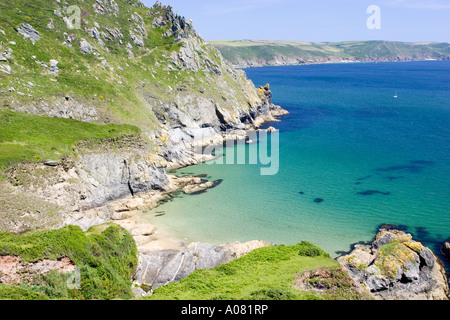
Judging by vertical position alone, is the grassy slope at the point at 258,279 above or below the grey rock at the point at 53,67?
below

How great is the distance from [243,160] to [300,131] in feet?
97.9

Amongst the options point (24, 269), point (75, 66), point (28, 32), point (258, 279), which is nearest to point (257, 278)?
point (258, 279)

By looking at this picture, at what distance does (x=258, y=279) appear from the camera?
26.8 metres

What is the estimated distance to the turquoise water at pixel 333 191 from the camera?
43.6 m

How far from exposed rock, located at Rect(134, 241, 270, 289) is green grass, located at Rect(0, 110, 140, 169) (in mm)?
21000

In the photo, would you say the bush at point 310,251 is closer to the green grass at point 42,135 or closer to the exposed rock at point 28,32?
the green grass at point 42,135

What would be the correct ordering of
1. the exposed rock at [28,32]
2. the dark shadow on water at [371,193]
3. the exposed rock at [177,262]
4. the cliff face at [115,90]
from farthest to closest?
the exposed rock at [28,32] → the dark shadow on water at [371,193] → the cliff face at [115,90] → the exposed rock at [177,262]

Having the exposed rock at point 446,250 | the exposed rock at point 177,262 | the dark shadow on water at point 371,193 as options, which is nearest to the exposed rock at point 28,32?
the exposed rock at point 177,262

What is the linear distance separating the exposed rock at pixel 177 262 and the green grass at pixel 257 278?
356 centimetres

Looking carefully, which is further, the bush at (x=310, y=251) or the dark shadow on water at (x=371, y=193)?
the dark shadow on water at (x=371, y=193)

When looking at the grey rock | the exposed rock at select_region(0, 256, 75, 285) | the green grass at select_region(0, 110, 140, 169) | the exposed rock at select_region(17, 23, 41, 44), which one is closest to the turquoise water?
the green grass at select_region(0, 110, 140, 169)

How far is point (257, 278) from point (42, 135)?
38.7m
